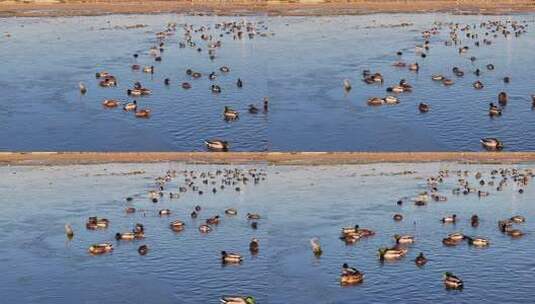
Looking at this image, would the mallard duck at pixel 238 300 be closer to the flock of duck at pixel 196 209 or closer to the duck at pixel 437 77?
the flock of duck at pixel 196 209

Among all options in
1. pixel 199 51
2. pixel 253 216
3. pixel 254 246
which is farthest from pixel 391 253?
pixel 199 51

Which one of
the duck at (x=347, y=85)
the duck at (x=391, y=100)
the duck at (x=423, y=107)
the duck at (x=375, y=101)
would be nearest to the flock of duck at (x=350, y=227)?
the duck at (x=423, y=107)

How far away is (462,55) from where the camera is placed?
414ft

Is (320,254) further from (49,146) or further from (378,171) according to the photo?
(49,146)

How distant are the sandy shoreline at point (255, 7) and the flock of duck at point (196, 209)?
5414 centimetres

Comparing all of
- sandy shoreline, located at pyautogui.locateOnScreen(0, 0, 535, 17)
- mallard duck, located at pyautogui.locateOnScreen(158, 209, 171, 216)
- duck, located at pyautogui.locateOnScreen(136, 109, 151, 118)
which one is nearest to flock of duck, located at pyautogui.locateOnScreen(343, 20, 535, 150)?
sandy shoreline, located at pyautogui.locateOnScreen(0, 0, 535, 17)

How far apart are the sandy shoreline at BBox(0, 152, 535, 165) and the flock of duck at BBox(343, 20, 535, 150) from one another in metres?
1.23

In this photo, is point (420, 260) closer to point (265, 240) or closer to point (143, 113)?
point (265, 240)

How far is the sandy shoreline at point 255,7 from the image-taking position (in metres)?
148

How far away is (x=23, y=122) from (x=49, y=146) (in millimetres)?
5730

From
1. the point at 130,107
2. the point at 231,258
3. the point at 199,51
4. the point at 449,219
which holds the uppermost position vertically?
the point at 199,51

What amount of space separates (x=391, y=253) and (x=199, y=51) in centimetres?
5308

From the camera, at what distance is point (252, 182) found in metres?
92.1

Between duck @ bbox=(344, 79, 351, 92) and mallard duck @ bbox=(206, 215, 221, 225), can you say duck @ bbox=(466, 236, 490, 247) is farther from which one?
duck @ bbox=(344, 79, 351, 92)
